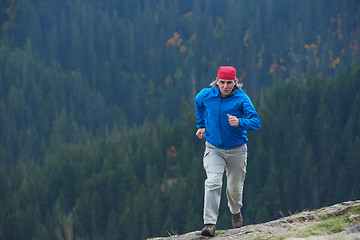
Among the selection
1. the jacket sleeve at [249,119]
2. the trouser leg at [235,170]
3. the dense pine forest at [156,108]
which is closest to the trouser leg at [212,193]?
the trouser leg at [235,170]

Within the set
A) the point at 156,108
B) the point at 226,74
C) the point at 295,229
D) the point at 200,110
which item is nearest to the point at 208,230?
the point at 295,229

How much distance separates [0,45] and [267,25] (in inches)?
2762

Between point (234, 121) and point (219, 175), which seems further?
point (219, 175)

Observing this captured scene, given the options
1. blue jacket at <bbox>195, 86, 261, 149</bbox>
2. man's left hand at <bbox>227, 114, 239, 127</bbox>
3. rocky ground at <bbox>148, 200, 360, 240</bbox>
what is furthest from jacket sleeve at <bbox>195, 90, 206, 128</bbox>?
rocky ground at <bbox>148, 200, 360, 240</bbox>

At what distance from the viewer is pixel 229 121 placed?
7504 mm

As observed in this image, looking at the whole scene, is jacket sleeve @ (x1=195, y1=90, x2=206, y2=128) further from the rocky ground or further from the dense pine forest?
the dense pine forest

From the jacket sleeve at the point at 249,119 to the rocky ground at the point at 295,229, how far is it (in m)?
1.38

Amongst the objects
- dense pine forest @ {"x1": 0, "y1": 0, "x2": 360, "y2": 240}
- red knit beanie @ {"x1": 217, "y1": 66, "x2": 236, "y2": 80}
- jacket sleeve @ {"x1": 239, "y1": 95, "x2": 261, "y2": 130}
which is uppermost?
red knit beanie @ {"x1": 217, "y1": 66, "x2": 236, "y2": 80}

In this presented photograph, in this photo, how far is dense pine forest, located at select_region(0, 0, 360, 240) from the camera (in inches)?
3150

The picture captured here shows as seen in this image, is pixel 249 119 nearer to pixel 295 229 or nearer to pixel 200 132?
pixel 200 132

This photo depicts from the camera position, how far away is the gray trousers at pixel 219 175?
7.90m

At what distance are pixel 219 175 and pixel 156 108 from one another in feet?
415

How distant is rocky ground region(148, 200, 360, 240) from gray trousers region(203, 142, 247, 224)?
0.41 meters

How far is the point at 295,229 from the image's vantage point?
23.7 feet
